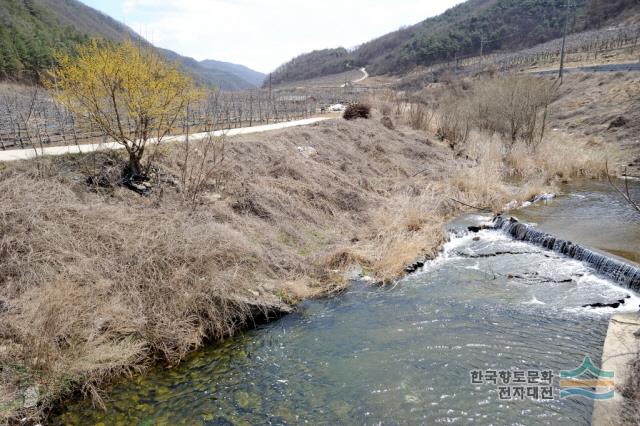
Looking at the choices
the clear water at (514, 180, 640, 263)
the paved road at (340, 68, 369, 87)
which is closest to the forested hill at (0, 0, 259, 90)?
the clear water at (514, 180, 640, 263)

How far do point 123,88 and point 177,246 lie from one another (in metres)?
5.55

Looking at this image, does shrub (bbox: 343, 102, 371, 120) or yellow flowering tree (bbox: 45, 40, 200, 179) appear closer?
yellow flowering tree (bbox: 45, 40, 200, 179)

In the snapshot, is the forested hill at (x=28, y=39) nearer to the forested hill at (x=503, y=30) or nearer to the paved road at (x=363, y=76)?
the paved road at (x=363, y=76)

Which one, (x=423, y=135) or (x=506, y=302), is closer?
(x=506, y=302)

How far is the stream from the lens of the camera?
6773 millimetres


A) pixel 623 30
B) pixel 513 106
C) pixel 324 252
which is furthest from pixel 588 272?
pixel 623 30

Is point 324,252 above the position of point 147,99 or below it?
below

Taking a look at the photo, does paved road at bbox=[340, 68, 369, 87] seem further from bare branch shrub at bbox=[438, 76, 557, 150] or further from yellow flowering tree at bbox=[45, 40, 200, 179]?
yellow flowering tree at bbox=[45, 40, 200, 179]

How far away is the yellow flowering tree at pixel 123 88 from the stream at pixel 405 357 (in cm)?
738

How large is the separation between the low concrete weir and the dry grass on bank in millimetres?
2613

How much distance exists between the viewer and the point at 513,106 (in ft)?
88.8

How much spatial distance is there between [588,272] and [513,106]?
59.0 feet

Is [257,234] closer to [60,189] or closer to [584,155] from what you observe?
[60,189]

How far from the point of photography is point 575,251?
42.4ft
